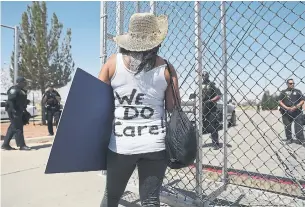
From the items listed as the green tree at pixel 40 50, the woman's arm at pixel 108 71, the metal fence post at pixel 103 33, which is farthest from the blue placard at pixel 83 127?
the green tree at pixel 40 50

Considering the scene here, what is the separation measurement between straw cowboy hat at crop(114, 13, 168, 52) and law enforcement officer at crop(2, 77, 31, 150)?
5.06 metres

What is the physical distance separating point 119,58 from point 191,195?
1.74 meters

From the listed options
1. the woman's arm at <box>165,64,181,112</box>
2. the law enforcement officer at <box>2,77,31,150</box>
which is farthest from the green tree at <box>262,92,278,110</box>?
the law enforcement officer at <box>2,77,31,150</box>

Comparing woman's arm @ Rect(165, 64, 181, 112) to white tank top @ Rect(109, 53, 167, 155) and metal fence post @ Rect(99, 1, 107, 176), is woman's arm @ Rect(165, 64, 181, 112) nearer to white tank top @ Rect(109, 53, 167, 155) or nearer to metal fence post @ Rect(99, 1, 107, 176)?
white tank top @ Rect(109, 53, 167, 155)

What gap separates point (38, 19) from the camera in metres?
21.4

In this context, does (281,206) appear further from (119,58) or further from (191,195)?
(119,58)

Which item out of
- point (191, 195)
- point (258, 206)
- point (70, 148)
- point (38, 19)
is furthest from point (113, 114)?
point (38, 19)

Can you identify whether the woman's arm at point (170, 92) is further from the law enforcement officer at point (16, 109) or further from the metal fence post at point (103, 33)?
the law enforcement officer at point (16, 109)

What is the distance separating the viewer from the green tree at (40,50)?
21047 millimetres

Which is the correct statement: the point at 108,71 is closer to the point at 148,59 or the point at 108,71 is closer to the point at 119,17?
the point at 148,59

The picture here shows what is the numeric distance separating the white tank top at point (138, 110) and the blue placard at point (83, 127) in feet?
0.43

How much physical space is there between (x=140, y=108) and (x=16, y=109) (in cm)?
529

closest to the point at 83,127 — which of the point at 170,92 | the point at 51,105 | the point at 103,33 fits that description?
the point at 170,92

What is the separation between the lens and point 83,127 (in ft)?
6.77
